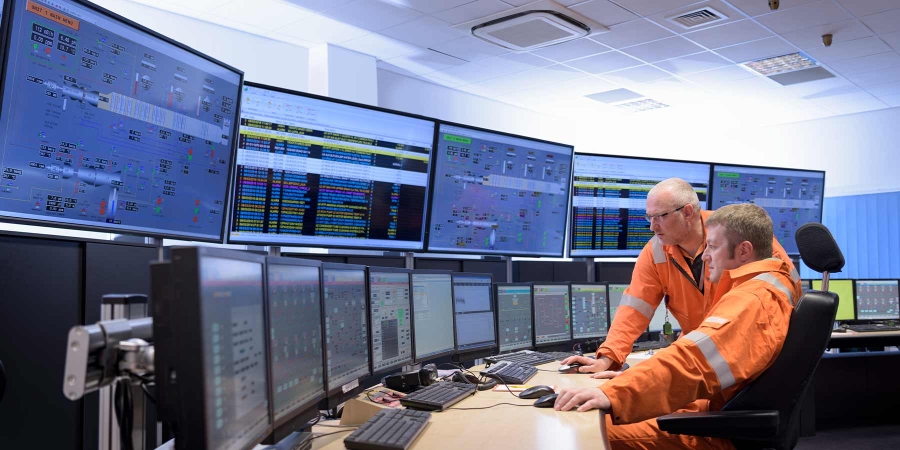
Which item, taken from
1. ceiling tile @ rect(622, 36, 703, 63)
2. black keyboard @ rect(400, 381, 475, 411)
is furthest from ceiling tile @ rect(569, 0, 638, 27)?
black keyboard @ rect(400, 381, 475, 411)

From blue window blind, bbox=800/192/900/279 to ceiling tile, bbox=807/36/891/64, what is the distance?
8.15 ft

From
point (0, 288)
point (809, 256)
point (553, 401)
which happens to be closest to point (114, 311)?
point (0, 288)

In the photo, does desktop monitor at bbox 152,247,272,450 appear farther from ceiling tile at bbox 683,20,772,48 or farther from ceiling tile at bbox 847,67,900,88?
ceiling tile at bbox 847,67,900,88

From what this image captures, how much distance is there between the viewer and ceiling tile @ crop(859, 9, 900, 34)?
16.1 feet

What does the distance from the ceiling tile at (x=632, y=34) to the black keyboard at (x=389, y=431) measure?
4170 millimetres

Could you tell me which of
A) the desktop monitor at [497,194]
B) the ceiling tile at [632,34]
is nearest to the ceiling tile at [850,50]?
the ceiling tile at [632,34]

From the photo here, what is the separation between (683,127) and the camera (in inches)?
340

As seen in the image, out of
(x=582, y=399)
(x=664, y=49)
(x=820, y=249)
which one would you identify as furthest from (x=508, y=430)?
(x=664, y=49)

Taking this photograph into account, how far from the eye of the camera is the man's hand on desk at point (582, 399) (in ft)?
5.51

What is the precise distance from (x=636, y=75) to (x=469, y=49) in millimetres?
1746

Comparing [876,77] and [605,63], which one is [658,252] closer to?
[605,63]

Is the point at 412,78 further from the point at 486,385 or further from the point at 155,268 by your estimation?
the point at 155,268

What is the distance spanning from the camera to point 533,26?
16.7ft

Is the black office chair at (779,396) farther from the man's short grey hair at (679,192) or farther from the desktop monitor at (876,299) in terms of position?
the desktop monitor at (876,299)
